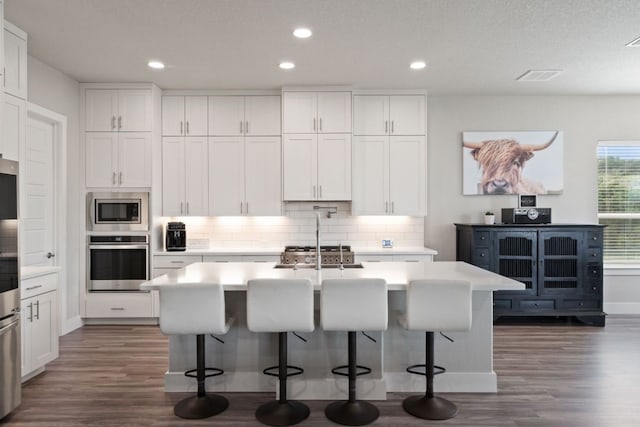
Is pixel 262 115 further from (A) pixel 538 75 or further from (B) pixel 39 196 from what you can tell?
(A) pixel 538 75

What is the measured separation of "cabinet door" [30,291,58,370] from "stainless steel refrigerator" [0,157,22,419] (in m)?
0.64

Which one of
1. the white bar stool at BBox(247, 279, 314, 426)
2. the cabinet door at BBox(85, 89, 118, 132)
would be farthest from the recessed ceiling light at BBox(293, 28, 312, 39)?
the cabinet door at BBox(85, 89, 118, 132)

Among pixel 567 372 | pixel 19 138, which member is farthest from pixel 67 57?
pixel 567 372

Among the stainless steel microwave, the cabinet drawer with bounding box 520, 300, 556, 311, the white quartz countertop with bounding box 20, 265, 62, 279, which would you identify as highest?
the stainless steel microwave

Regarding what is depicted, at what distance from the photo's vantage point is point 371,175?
5.84 meters

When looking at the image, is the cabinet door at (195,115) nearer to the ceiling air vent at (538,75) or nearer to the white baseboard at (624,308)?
Result: the ceiling air vent at (538,75)

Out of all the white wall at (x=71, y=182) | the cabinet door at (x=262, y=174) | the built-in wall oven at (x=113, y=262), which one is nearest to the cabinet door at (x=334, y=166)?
the cabinet door at (x=262, y=174)

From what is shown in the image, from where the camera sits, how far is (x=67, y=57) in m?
4.60

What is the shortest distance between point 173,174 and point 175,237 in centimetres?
80

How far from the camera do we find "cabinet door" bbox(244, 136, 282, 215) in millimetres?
5812

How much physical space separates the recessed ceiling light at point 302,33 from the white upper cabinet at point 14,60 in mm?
2269

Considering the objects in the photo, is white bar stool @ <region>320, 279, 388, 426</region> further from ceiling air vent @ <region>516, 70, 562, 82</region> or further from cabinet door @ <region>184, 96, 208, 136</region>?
cabinet door @ <region>184, 96, 208, 136</region>

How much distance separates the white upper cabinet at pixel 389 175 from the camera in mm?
5805

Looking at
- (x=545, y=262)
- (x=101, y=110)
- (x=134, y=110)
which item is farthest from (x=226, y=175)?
(x=545, y=262)
